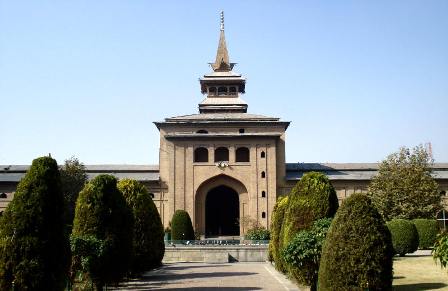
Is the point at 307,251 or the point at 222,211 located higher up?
the point at 222,211

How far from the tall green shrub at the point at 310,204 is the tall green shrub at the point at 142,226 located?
6.13 metres

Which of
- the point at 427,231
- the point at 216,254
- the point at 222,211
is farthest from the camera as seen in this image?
the point at 222,211

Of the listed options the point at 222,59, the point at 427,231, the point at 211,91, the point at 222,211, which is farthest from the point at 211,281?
the point at 222,59

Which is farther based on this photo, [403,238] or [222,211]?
[222,211]

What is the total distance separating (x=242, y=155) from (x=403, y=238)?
20.4 metres

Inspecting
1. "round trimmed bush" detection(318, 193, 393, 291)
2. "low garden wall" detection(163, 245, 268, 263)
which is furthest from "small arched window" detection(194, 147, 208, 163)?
"round trimmed bush" detection(318, 193, 393, 291)

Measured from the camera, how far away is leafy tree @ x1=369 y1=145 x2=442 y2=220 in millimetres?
36219

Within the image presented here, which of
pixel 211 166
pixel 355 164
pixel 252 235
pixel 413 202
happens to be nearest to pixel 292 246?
pixel 252 235

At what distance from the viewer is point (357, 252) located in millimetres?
10820

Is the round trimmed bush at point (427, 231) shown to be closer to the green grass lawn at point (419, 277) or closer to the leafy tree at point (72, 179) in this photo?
the green grass lawn at point (419, 277)

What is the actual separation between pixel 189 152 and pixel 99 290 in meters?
28.5

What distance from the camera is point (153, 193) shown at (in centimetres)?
4388

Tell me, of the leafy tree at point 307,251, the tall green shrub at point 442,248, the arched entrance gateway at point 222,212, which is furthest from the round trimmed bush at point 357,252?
the arched entrance gateway at point 222,212

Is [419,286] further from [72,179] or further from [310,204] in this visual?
[72,179]
